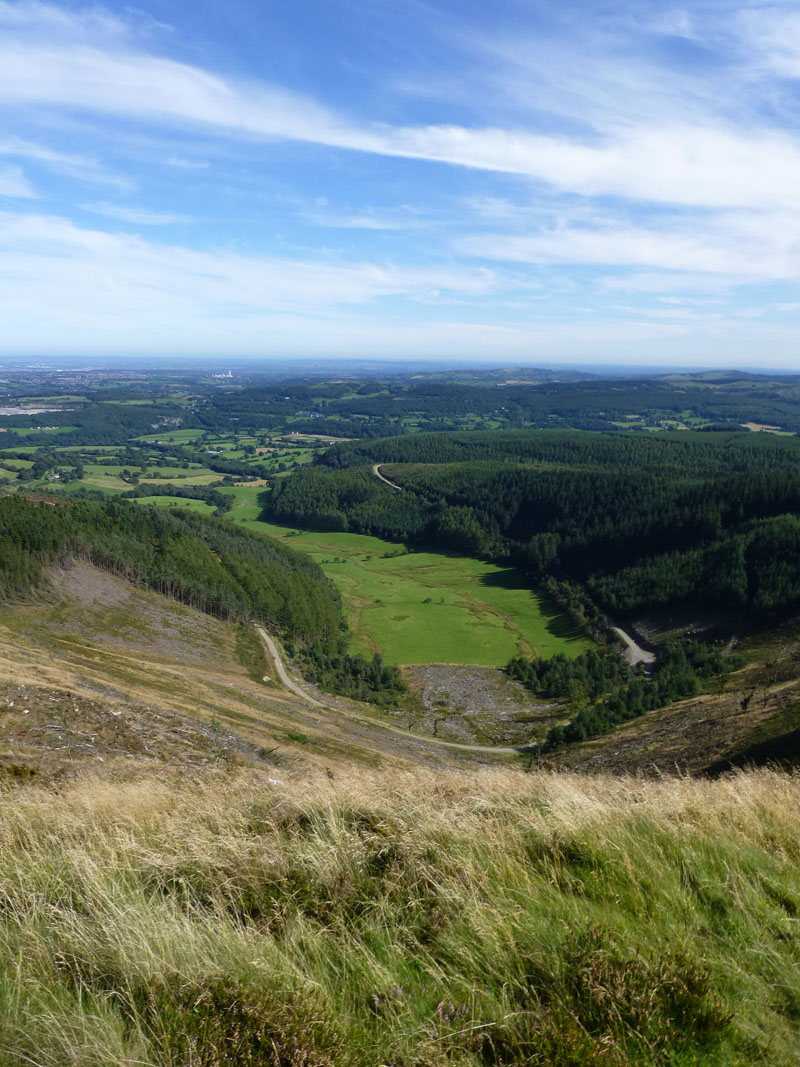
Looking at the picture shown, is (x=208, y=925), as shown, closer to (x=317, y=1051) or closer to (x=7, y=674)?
(x=317, y=1051)

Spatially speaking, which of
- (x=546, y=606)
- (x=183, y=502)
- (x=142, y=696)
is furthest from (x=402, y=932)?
(x=183, y=502)

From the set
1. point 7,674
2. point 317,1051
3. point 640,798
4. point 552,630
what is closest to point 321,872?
point 317,1051

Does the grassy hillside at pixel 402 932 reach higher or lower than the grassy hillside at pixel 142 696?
higher

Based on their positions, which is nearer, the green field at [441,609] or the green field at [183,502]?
the green field at [441,609]

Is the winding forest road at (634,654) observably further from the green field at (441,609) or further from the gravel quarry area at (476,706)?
the gravel quarry area at (476,706)

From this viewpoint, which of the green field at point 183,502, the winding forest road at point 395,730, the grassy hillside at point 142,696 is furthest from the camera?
the green field at point 183,502

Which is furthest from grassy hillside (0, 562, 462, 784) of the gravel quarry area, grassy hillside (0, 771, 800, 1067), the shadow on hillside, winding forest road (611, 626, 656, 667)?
the shadow on hillside

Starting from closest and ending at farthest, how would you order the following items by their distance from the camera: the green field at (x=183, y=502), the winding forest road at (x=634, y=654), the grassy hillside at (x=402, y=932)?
the grassy hillside at (x=402, y=932) < the winding forest road at (x=634, y=654) < the green field at (x=183, y=502)

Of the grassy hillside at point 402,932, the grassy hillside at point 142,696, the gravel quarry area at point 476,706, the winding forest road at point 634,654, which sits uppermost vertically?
the grassy hillside at point 402,932

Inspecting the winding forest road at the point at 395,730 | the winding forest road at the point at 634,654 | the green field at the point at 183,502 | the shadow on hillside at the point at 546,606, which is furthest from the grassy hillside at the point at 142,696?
the green field at the point at 183,502
